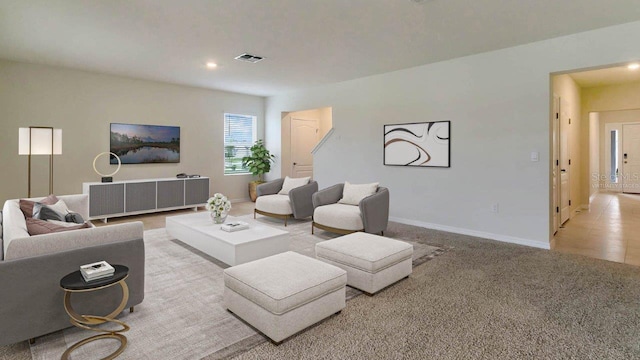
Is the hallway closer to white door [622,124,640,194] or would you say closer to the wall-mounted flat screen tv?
white door [622,124,640,194]

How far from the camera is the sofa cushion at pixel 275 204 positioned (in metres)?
5.59

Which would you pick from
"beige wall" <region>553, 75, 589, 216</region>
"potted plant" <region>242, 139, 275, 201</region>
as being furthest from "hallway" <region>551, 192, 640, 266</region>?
"potted plant" <region>242, 139, 275, 201</region>

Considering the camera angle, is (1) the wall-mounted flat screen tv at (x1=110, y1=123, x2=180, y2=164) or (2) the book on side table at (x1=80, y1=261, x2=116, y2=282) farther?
(1) the wall-mounted flat screen tv at (x1=110, y1=123, x2=180, y2=164)

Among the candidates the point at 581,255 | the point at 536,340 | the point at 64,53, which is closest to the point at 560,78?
the point at 581,255

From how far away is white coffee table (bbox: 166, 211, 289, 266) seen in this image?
133 inches

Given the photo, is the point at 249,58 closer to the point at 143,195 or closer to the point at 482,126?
the point at 143,195

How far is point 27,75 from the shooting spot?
541cm

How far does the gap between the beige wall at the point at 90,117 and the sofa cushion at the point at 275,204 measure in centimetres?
251

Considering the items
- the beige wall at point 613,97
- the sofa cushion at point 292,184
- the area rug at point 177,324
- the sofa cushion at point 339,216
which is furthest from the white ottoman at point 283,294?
the beige wall at point 613,97

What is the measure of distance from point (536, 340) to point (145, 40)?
16.7ft

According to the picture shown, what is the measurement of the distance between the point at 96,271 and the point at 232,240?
1472 millimetres

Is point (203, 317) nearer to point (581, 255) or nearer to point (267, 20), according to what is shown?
point (267, 20)

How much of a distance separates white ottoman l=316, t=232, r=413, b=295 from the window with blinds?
560 centimetres

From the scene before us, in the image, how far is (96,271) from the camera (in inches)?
80.8
